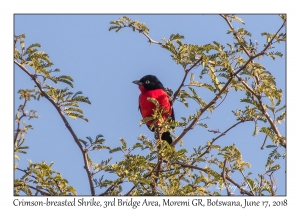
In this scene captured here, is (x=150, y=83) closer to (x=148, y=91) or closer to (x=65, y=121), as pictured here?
(x=148, y=91)

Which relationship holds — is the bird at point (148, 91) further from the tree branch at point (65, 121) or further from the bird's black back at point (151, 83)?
the tree branch at point (65, 121)

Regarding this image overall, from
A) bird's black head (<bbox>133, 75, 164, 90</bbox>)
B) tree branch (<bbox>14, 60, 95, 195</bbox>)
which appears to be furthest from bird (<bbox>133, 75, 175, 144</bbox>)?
tree branch (<bbox>14, 60, 95, 195</bbox>)

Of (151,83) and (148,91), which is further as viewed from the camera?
(151,83)

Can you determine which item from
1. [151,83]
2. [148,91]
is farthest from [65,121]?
[151,83]

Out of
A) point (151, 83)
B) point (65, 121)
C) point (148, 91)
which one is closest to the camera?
Answer: point (65, 121)

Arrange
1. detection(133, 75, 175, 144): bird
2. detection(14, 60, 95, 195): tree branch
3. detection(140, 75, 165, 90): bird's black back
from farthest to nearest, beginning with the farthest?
detection(140, 75, 165, 90): bird's black back, detection(133, 75, 175, 144): bird, detection(14, 60, 95, 195): tree branch

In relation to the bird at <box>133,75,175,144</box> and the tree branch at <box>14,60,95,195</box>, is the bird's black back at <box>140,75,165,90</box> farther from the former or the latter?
the tree branch at <box>14,60,95,195</box>

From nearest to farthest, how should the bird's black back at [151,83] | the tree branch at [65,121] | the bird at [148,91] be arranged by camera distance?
the tree branch at [65,121] → the bird at [148,91] → the bird's black back at [151,83]

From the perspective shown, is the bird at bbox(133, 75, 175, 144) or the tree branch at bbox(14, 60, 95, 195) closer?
the tree branch at bbox(14, 60, 95, 195)

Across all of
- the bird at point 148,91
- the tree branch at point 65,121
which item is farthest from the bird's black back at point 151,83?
the tree branch at point 65,121

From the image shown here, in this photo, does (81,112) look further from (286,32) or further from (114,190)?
(286,32)

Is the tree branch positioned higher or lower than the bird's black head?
lower

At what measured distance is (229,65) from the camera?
5.18m

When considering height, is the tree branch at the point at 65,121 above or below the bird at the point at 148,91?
below
